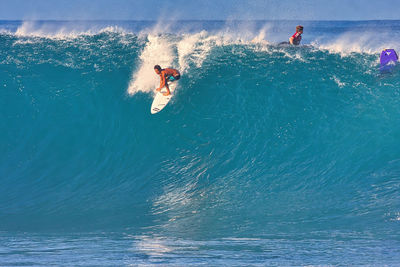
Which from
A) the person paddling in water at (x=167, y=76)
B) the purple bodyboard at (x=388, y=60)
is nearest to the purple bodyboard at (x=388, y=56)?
the purple bodyboard at (x=388, y=60)

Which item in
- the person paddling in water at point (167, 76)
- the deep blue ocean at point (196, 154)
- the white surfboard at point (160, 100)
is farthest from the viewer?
the white surfboard at point (160, 100)

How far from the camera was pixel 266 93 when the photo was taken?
9578mm

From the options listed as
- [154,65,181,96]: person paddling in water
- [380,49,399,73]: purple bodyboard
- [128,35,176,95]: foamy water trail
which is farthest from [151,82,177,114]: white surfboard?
[380,49,399,73]: purple bodyboard

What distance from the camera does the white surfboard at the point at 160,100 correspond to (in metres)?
9.36

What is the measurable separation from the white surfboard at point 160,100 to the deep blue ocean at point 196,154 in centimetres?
13

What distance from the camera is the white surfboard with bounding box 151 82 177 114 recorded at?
9359 millimetres

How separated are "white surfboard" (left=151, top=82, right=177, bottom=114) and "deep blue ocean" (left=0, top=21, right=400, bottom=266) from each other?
0.13 meters

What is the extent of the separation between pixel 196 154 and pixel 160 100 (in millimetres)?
1725

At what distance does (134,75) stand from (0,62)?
338 centimetres

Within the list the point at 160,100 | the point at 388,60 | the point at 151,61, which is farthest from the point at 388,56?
the point at 151,61

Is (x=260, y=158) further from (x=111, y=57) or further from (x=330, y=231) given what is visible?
(x=111, y=57)

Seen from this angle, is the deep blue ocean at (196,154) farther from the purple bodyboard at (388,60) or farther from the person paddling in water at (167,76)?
the person paddling in water at (167,76)

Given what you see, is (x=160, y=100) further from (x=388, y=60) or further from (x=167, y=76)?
(x=388, y=60)

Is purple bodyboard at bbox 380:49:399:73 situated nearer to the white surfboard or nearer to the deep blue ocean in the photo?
the deep blue ocean
